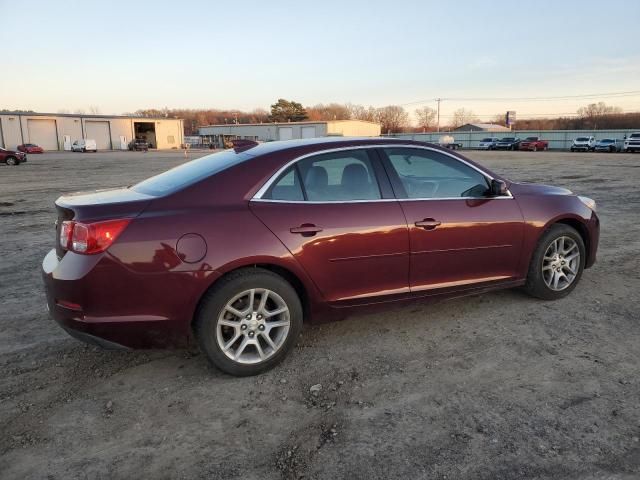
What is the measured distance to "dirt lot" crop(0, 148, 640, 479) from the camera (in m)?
2.56

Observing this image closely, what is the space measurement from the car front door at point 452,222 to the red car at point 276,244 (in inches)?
0.5

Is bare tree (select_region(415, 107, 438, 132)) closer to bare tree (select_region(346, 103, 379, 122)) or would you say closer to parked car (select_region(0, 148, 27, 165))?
bare tree (select_region(346, 103, 379, 122))

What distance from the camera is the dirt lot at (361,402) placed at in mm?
2564

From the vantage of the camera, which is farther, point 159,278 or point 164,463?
point 159,278

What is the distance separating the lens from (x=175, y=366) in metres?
3.67

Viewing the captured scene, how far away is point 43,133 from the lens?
68.9 metres

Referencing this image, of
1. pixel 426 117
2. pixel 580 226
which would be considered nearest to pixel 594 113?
pixel 426 117

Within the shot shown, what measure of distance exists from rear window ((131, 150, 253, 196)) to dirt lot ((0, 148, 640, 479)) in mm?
1304

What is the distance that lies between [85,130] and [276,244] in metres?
79.8

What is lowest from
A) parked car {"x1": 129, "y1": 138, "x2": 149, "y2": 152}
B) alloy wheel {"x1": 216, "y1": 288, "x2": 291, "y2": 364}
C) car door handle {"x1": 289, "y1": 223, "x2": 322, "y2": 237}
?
parked car {"x1": 129, "y1": 138, "x2": 149, "y2": 152}

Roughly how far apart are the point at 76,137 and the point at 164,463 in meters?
79.4

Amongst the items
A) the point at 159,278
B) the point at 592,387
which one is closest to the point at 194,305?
the point at 159,278

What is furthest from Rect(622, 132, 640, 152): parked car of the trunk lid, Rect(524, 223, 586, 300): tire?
the trunk lid

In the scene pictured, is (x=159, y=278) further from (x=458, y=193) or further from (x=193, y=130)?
(x=193, y=130)
